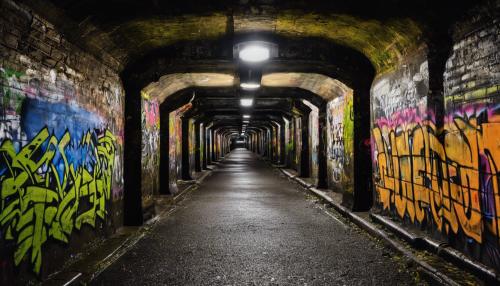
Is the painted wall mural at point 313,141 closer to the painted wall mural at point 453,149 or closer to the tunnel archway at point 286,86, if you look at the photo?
the tunnel archway at point 286,86

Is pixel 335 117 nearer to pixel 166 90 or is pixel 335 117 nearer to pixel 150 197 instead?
pixel 166 90

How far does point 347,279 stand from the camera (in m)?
4.77

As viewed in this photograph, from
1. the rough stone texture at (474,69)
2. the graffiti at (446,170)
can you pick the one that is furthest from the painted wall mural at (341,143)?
the rough stone texture at (474,69)

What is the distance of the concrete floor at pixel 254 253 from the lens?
4.81m

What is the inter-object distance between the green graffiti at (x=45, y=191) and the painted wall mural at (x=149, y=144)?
7.39 ft

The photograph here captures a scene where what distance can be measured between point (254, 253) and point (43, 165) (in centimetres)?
321

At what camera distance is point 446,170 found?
5230mm

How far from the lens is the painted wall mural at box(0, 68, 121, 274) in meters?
3.91

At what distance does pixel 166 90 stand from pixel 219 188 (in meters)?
5.02

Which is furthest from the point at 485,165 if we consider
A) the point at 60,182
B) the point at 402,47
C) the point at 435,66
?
the point at 60,182

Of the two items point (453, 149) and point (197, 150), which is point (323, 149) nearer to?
point (453, 149)

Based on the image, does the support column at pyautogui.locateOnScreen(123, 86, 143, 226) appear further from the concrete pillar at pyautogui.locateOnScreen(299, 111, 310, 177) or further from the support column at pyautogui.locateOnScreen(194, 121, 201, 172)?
the support column at pyautogui.locateOnScreen(194, 121, 201, 172)

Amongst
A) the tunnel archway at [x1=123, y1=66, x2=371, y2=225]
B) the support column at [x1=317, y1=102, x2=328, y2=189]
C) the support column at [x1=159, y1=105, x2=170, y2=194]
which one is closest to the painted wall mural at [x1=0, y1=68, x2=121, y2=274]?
the tunnel archway at [x1=123, y1=66, x2=371, y2=225]

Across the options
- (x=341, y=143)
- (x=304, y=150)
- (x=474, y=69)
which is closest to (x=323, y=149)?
(x=341, y=143)
